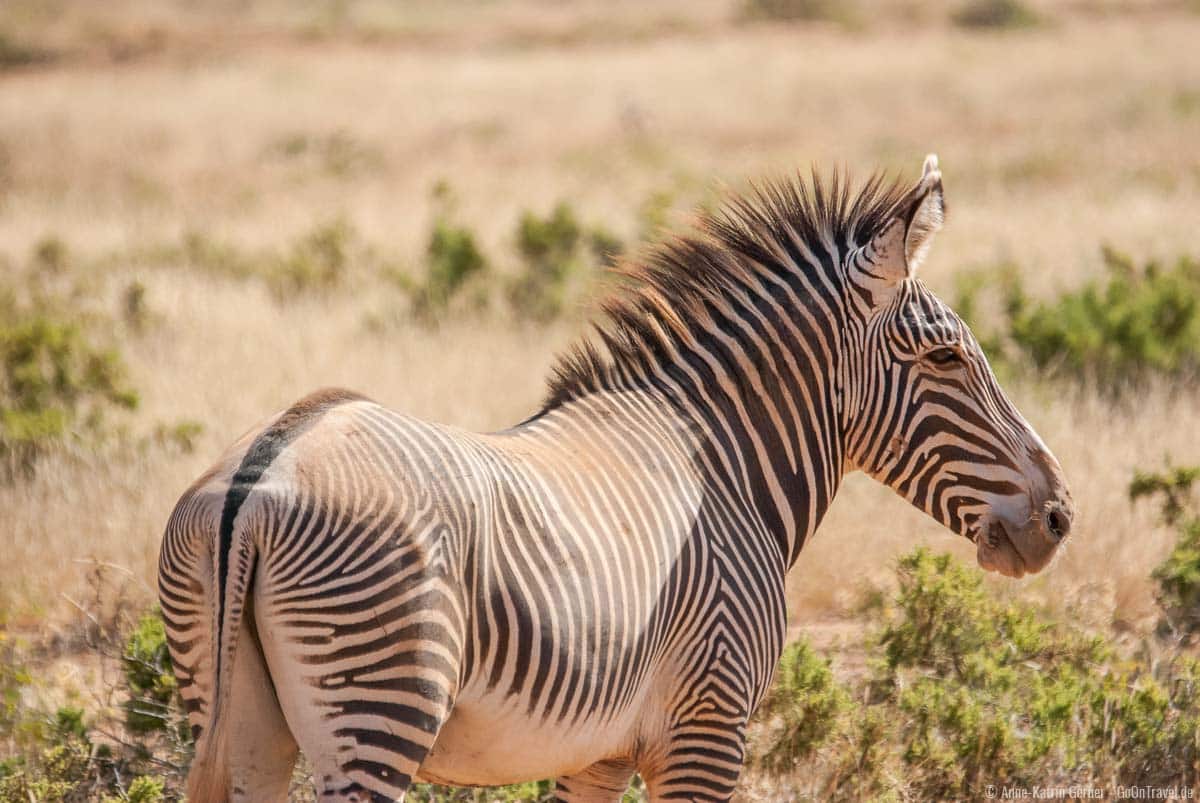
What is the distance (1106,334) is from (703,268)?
731 cm

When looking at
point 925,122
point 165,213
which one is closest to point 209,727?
point 165,213

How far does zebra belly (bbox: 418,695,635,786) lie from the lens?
307 cm

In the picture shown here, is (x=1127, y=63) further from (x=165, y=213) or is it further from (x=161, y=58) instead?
(x=161, y=58)

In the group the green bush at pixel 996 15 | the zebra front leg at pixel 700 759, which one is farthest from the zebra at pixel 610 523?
the green bush at pixel 996 15

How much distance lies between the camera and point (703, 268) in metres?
3.91

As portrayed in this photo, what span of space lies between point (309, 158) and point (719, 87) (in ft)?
34.5

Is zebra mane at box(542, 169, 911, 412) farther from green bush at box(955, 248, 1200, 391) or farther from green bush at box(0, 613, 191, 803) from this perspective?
green bush at box(955, 248, 1200, 391)

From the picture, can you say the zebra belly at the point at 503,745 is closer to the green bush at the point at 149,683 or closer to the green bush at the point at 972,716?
the green bush at the point at 972,716

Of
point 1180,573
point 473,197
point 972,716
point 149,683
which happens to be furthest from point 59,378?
point 473,197

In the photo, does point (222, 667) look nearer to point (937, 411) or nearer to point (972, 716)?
point (937, 411)

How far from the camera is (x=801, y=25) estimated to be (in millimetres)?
41312

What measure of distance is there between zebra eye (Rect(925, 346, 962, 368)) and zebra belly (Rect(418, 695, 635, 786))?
4.70 feet

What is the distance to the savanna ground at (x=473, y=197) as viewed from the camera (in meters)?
7.04

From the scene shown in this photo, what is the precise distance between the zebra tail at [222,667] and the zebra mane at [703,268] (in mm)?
1220
